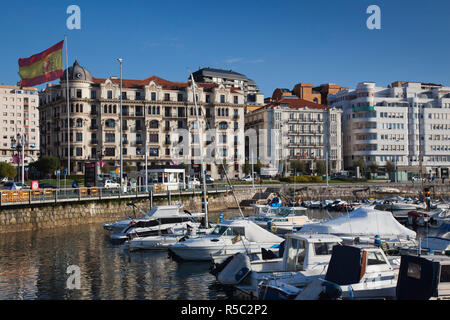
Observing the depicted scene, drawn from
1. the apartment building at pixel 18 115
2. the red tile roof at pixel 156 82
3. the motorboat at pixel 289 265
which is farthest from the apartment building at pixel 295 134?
the motorboat at pixel 289 265

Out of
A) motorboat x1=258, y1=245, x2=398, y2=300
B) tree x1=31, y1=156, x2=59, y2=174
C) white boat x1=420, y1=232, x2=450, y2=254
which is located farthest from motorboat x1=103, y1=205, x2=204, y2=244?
tree x1=31, y1=156, x2=59, y2=174

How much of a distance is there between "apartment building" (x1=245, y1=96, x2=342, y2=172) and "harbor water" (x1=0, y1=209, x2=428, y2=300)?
73.7 meters

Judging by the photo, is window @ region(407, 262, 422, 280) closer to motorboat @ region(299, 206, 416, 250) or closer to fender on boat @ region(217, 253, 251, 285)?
fender on boat @ region(217, 253, 251, 285)

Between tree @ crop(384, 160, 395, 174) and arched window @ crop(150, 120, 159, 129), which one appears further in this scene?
tree @ crop(384, 160, 395, 174)

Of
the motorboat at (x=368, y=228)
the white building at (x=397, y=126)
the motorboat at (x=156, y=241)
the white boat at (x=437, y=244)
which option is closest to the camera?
the white boat at (x=437, y=244)

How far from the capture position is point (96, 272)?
2694 centimetres

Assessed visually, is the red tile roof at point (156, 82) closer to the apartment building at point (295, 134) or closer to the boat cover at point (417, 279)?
the apartment building at point (295, 134)

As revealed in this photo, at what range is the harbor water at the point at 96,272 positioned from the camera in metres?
22.3

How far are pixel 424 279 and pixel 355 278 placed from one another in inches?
101

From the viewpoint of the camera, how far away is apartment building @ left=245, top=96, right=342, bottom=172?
10919 centimetres

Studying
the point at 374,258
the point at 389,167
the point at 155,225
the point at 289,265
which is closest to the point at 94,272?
the point at 155,225

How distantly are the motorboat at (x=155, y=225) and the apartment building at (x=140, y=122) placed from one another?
152 feet

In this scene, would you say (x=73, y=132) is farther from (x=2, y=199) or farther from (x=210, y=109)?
(x=2, y=199)
